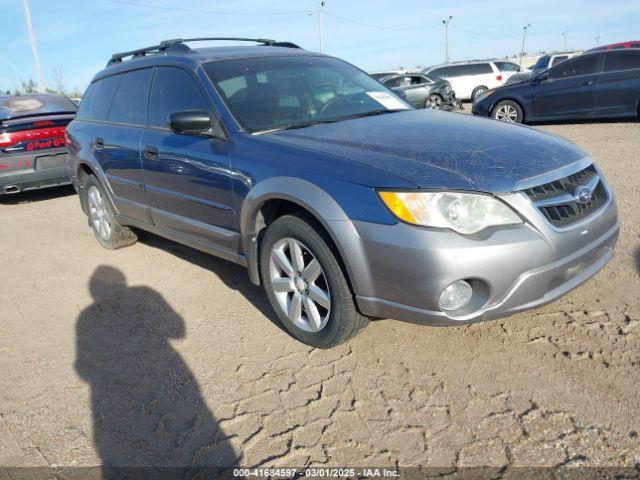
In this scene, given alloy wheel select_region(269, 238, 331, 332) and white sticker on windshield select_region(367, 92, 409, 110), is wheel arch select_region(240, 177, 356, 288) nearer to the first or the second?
alloy wheel select_region(269, 238, 331, 332)

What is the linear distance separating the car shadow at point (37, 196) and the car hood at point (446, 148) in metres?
6.55

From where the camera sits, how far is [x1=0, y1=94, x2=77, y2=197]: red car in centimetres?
707

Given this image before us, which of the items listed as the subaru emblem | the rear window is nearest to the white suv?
the rear window

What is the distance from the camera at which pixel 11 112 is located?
7.69 m

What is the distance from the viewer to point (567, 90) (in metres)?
10.6

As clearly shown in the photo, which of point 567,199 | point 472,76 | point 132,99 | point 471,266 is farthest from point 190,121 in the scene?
point 472,76

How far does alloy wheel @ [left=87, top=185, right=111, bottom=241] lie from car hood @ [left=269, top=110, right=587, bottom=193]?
8.95ft

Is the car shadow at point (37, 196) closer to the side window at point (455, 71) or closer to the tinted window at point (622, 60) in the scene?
the tinted window at point (622, 60)

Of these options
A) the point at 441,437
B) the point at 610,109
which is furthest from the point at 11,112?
the point at 610,109

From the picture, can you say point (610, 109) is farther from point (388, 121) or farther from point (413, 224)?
point (413, 224)

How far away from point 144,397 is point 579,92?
1060 cm

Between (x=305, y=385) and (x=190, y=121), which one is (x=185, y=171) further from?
(x=305, y=385)

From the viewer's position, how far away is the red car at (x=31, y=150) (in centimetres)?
707

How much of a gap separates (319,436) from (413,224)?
3.43 ft
